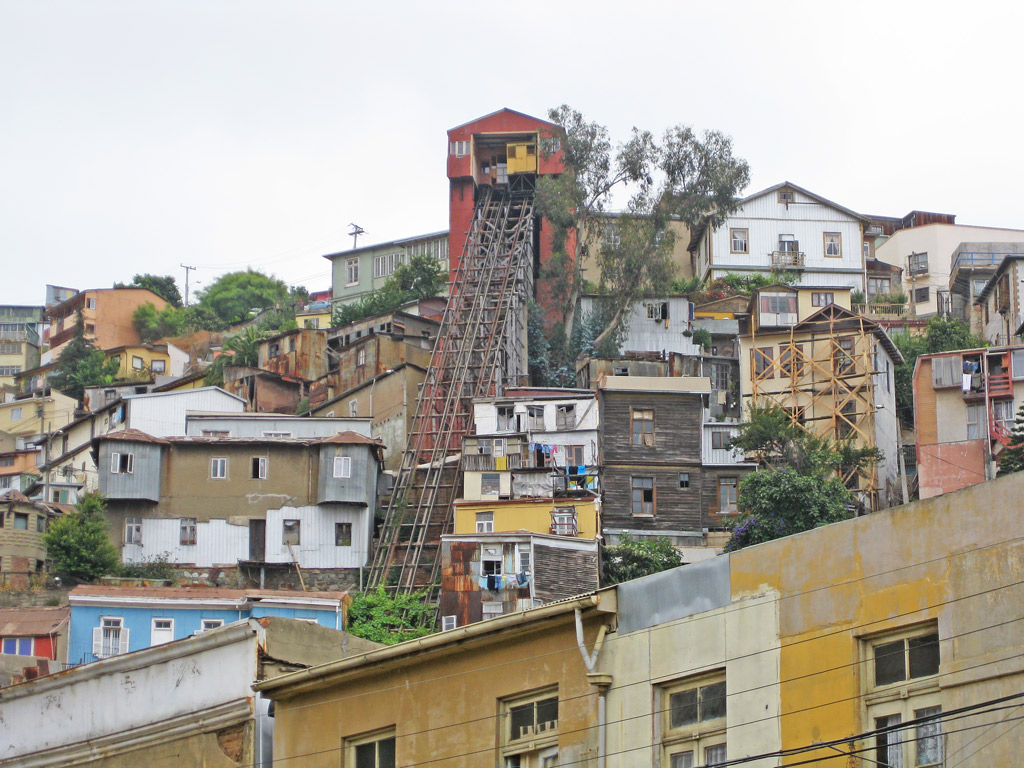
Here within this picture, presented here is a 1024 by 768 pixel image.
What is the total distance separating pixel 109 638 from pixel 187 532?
30.1 feet

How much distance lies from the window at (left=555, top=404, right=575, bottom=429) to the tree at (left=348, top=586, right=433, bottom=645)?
11.0m

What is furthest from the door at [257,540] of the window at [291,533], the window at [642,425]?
the window at [642,425]

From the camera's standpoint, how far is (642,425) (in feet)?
212

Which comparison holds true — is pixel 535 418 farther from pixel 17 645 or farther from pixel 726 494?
pixel 17 645

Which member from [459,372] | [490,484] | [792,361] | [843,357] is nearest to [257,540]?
[490,484]

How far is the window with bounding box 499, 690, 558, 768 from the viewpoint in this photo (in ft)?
63.6

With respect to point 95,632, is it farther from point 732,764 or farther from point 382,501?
point 732,764

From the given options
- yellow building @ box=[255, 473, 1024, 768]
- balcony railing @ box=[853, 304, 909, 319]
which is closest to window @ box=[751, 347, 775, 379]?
balcony railing @ box=[853, 304, 909, 319]

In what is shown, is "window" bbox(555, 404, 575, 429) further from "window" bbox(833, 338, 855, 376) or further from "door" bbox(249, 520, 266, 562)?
"door" bbox(249, 520, 266, 562)

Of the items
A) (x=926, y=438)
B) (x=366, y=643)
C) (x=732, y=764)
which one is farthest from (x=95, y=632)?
(x=732, y=764)

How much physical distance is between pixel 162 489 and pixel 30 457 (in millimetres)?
30195

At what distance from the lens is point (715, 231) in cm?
9044

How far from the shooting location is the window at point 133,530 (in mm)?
61969

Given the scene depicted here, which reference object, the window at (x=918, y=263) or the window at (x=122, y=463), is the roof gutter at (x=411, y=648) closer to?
the window at (x=122, y=463)
